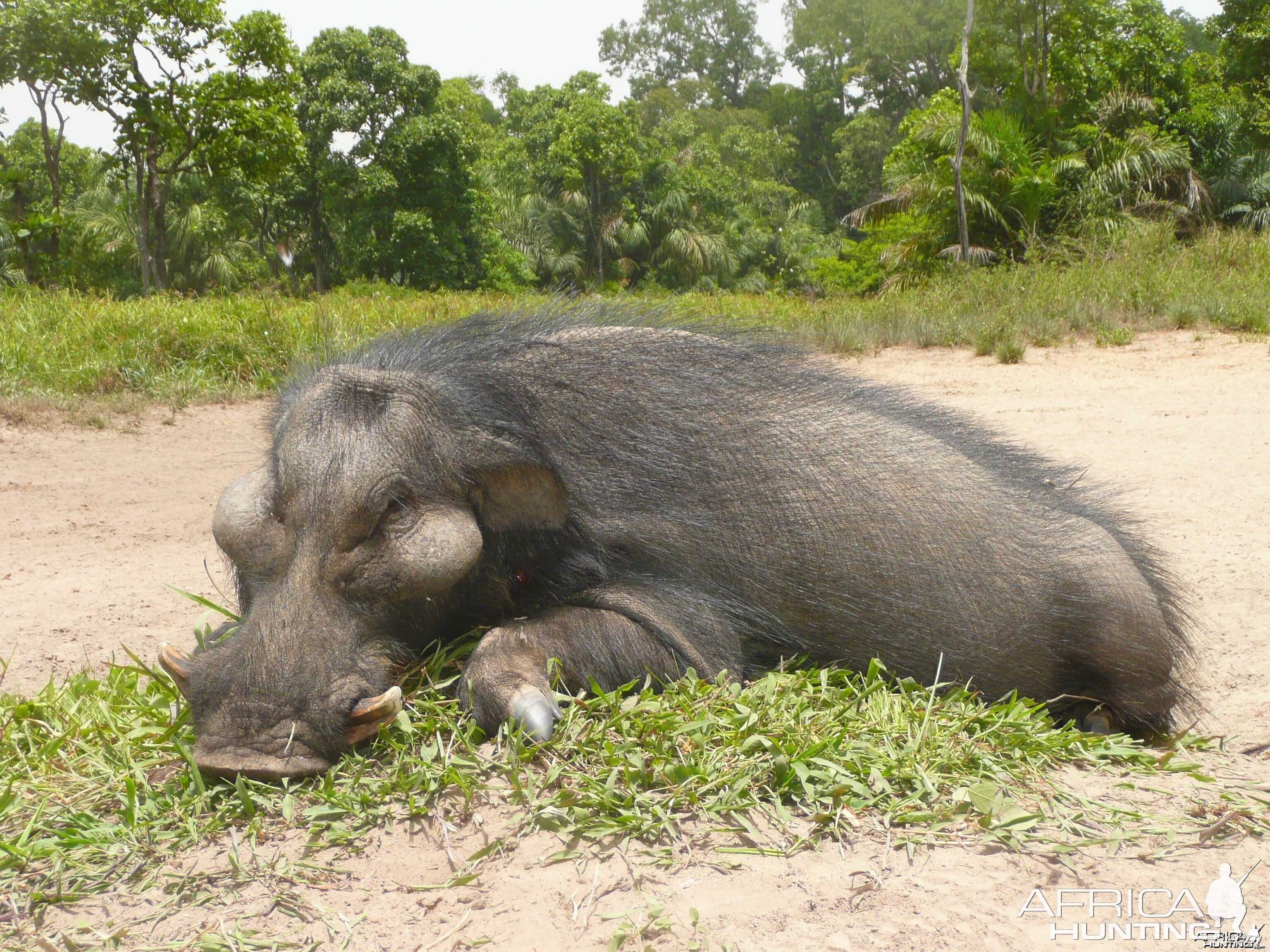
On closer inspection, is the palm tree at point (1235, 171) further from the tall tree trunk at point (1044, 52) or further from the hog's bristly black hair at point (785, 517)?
the hog's bristly black hair at point (785, 517)

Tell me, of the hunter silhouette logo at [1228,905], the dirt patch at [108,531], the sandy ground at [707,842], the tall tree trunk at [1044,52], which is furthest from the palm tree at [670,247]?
the hunter silhouette logo at [1228,905]

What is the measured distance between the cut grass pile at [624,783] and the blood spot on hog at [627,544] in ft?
0.36

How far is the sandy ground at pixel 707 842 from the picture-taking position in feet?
6.36

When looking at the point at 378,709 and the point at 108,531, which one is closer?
the point at 378,709

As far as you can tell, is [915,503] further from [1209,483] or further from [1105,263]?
[1105,263]

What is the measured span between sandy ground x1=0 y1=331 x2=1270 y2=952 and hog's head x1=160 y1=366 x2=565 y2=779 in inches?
11.3

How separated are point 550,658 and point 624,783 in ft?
1.50

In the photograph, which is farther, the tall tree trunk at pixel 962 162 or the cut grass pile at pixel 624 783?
the tall tree trunk at pixel 962 162

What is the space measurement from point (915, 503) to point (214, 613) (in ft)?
9.26

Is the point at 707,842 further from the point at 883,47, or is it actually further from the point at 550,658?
the point at 883,47

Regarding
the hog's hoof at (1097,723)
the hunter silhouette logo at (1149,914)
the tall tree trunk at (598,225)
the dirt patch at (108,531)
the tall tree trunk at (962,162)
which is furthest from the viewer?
the tall tree trunk at (598,225)

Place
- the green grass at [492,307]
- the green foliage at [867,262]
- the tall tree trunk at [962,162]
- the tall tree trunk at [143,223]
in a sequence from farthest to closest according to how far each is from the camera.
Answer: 1. the green foliage at [867,262]
2. the tall tree trunk at [143,223]
3. the tall tree trunk at [962,162]
4. the green grass at [492,307]

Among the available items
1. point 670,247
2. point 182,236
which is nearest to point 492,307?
point 182,236

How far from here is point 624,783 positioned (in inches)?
91.7
